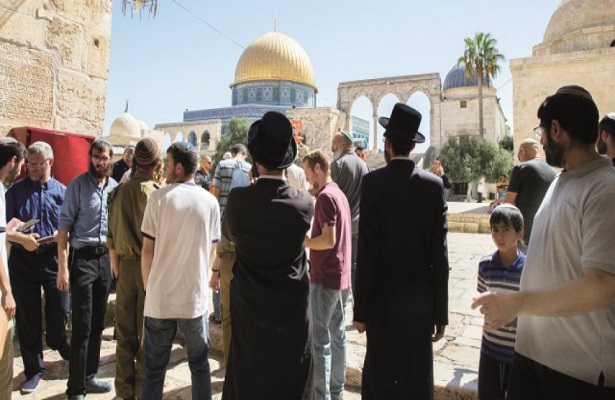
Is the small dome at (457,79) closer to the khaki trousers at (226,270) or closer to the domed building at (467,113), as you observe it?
the domed building at (467,113)

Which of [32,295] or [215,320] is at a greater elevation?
[32,295]

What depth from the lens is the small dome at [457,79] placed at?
111 ft

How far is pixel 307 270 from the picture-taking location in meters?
2.03

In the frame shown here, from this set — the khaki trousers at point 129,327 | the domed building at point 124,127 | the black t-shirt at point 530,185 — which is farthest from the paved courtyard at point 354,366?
the domed building at point 124,127

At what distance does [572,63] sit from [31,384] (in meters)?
15.6

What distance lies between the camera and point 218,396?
278 cm

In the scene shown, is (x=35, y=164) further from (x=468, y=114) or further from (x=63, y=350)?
(x=468, y=114)

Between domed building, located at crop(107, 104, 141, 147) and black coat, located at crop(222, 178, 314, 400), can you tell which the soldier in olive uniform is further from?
domed building, located at crop(107, 104, 141, 147)

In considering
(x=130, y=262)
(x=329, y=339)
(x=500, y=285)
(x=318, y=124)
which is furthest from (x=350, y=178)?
(x=318, y=124)

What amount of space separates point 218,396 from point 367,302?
1.45m

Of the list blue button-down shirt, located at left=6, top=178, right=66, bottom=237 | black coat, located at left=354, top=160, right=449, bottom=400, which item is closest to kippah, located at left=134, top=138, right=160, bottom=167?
blue button-down shirt, located at left=6, top=178, right=66, bottom=237

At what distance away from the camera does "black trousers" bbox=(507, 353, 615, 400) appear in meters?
1.31

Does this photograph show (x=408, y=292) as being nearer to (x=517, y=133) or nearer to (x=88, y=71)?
(x=88, y=71)

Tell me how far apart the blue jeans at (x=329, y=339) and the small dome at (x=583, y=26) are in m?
15.9
